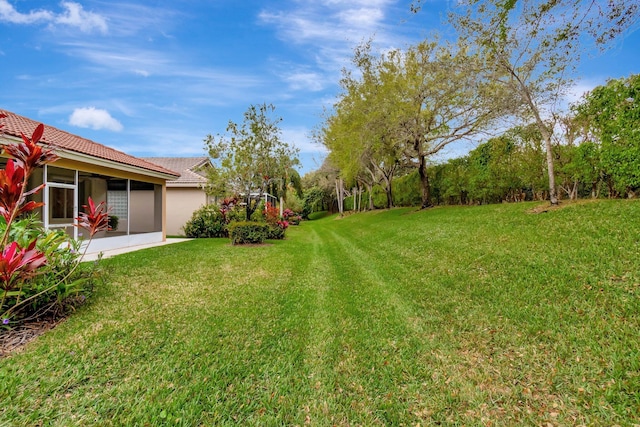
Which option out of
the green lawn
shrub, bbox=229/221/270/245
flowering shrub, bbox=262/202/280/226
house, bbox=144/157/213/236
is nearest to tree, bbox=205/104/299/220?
flowering shrub, bbox=262/202/280/226

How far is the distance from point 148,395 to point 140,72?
1227 centimetres

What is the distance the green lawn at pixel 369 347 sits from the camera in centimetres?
239

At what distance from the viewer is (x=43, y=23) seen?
8.66 meters

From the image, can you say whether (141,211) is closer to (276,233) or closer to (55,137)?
(55,137)

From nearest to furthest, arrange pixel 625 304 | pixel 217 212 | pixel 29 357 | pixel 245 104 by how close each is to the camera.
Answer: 1. pixel 29 357
2. pixel 625 304
3. pixel 245 104
4. pixel 217 212

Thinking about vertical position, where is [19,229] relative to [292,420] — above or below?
above

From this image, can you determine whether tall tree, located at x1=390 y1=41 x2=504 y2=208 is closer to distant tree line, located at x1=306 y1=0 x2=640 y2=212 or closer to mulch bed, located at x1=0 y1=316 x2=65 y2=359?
distant tree line, located at x1=306 y1=0 x2=640 y2=212

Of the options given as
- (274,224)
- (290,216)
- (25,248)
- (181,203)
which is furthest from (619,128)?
(181,203)

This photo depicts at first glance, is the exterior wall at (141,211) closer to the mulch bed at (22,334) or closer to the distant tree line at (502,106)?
the distant tree line at (502,106)

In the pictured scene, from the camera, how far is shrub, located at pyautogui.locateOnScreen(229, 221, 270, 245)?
11945 millimetres

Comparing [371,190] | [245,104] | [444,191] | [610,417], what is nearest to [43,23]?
[245,104]

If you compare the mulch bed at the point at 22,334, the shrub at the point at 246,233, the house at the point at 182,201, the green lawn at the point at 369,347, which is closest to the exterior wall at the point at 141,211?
the house at the point at 182,201

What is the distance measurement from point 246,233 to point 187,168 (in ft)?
36.3

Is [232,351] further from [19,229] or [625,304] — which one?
[625,304]
